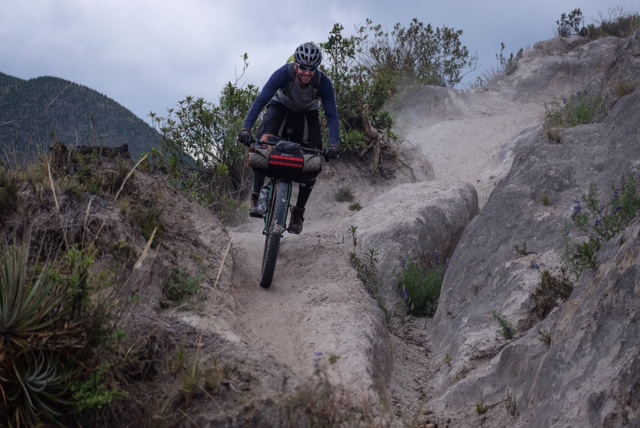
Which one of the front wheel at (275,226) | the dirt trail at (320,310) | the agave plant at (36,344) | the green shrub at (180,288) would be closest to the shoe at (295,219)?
the dirt trail at (320,310)

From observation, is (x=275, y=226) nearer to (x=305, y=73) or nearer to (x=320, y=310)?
(x=320, y=310)

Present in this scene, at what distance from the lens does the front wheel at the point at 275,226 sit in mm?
8086

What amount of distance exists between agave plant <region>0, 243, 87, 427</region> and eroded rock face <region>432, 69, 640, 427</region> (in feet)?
9.12

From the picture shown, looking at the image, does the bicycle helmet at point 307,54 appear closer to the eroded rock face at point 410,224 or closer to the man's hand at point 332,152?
the man's hand at point 332,152

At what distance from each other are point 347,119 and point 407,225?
5316mm

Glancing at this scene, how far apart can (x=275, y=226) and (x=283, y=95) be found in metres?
1.68

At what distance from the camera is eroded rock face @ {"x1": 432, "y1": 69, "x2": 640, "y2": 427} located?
455 centimetres

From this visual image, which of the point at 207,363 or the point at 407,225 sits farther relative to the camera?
the point at 407,225

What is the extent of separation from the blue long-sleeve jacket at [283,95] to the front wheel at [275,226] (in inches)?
32.8

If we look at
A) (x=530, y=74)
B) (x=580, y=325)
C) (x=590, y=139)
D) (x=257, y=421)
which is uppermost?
(x=530, y=74)

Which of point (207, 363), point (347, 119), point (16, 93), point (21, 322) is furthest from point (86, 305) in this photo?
point (16, 93)

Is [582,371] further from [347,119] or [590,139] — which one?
[347,119]

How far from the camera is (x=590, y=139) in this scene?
9.08 metres

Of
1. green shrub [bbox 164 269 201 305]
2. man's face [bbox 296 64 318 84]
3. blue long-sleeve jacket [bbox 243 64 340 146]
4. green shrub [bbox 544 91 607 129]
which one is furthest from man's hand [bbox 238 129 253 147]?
green shrub [bbox 544 91 607 129]
